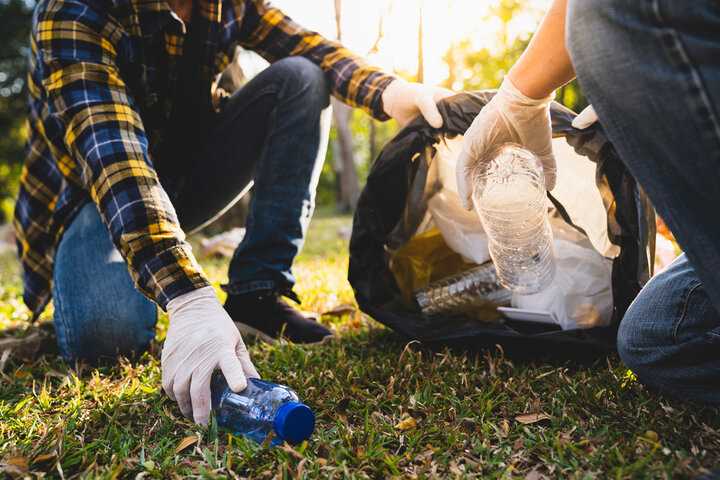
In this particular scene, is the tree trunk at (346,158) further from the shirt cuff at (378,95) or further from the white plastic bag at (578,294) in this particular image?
the white plastic bag at (578,294)

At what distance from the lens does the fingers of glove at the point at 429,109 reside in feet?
5.34

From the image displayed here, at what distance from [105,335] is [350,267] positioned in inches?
29.7

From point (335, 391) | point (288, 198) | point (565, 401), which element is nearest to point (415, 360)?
point (335, 391)

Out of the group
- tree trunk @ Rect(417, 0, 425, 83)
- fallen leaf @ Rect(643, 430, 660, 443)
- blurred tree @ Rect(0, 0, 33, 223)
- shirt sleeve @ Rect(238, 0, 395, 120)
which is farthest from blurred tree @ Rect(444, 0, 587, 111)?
blurred tree @ Rect(0, 0, 33, 223)

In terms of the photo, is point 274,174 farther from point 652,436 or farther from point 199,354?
point 652,436

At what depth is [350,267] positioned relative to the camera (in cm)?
175

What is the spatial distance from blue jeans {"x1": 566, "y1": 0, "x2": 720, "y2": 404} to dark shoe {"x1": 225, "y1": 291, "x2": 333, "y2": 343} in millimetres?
1155

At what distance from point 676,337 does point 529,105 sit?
0.60 metres

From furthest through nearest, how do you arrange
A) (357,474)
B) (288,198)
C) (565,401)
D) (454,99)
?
1. (288,198)
2. (454,99)
3. (565,401)
4. (357,474)

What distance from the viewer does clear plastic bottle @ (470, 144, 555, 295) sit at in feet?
5.25

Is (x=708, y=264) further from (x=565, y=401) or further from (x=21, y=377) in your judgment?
(x=21, y=377)

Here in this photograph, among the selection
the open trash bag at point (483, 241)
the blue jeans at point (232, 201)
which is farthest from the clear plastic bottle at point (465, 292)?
the blue jeans at point (232, 201)

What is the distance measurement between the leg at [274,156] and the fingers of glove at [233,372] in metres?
0.69

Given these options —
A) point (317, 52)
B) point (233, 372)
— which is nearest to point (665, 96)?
point (233, 372)
